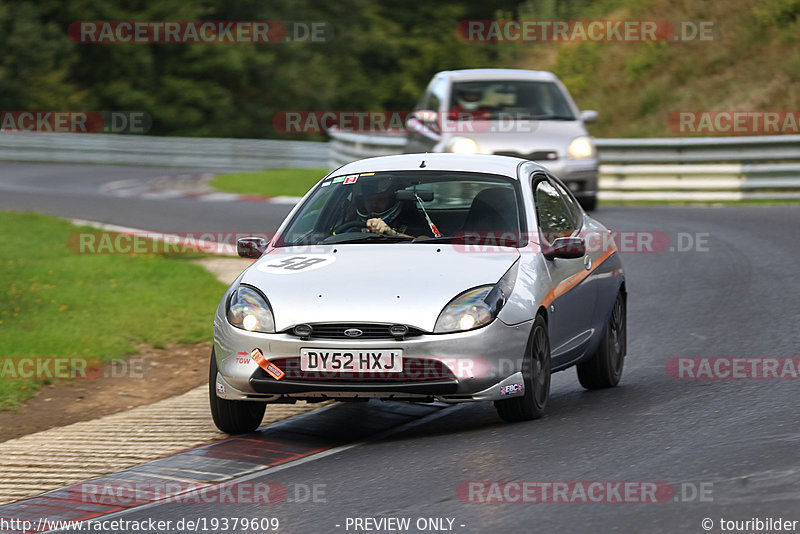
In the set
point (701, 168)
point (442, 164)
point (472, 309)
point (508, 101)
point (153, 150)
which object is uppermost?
point (442, 164)

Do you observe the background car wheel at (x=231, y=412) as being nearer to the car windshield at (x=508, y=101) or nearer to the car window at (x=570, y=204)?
the car window at (x=570, y=204)

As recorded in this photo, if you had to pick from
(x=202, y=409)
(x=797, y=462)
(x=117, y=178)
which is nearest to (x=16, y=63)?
(x=117, y=178)

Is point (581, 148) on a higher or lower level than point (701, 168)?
higher

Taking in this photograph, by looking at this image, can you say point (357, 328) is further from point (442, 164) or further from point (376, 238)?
point (442, 164)

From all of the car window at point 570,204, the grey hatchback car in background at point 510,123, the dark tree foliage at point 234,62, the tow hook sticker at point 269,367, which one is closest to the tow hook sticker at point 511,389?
the tow hook sticker at point 269,367

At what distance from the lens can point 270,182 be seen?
92.0 feet

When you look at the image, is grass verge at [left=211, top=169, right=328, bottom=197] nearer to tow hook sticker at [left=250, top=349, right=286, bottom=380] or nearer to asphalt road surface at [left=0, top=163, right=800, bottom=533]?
asphalt road surface at [left=0, top=163, right=800, bottom=533]

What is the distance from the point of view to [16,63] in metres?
46.1

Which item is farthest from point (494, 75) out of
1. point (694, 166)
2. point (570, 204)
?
point (570, 204)

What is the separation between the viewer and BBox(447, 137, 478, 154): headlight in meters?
17.7

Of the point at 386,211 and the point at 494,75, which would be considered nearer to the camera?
the point at 386,211

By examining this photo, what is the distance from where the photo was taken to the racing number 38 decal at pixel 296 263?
25.1 ft

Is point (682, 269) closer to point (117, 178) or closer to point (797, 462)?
point (797, 462)

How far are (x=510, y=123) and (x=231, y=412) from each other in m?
11.3
